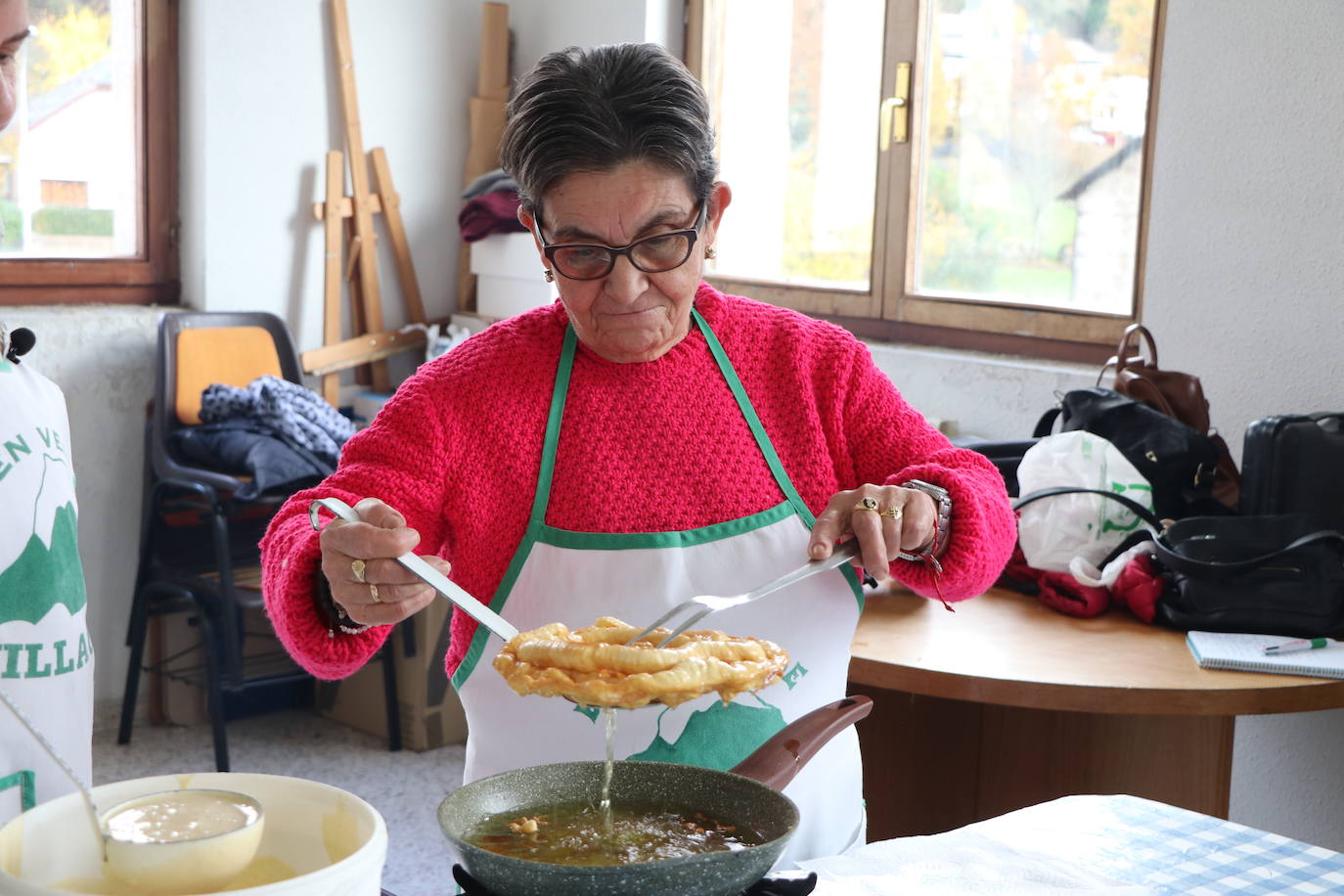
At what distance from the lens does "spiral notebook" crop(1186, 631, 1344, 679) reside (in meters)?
1.91

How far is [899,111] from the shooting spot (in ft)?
11.1

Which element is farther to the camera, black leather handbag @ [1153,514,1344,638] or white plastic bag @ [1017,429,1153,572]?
white plastic bag @ [1017,429,1153,572]

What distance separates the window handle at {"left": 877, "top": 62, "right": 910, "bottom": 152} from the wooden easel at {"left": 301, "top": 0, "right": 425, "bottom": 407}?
1.56 meters

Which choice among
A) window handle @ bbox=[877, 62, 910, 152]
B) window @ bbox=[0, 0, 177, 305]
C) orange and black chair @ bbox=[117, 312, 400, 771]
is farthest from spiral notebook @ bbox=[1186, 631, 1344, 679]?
window @ bbox=[0, 0, 177, 305]

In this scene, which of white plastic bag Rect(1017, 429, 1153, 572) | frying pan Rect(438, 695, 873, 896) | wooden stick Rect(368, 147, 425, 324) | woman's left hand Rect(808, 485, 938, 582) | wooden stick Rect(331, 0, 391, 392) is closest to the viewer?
frying pan Rect(438, 695, 873, 896)

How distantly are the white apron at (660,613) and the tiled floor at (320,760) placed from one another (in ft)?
5.98

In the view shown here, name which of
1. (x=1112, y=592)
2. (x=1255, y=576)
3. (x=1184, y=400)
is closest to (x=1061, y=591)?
(x=1112, y=592)

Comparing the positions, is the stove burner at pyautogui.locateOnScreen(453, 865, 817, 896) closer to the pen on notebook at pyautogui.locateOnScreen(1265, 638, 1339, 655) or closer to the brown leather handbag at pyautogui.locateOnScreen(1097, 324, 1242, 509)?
the pen on notebook at pyautogui.locateOnScreen(1265, 638, 1339, 655)

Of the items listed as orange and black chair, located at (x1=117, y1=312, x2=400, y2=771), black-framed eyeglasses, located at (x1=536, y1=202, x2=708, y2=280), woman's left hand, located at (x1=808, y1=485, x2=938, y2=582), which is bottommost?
orange and black chair, located at (x1=117, y1=312, x2=400, y2=771)

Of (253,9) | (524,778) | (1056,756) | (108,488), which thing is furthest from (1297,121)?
(108,488)

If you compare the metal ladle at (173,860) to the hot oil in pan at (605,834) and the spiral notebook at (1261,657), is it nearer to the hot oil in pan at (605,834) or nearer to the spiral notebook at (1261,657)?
the hot oil in pan at (605,834)

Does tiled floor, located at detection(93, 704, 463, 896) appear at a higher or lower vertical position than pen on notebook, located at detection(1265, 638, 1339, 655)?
lower

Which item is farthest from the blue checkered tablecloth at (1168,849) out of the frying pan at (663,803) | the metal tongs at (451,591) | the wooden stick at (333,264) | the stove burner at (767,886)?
the wooden stick at (333,264)

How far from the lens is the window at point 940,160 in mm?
3031
